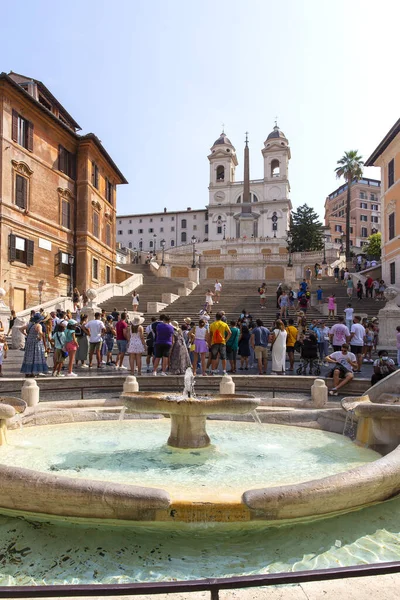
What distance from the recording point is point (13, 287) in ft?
82.8

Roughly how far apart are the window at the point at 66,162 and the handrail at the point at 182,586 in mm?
31408

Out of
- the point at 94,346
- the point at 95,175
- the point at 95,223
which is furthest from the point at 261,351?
the point at 95,175

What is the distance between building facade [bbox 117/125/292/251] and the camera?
84.2 meters

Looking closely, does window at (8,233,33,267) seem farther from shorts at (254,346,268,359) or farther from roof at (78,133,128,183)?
shorts at (254,346,268,359)

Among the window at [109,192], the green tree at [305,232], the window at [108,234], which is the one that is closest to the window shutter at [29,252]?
the window at [108,234]

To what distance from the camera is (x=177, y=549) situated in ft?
11.9

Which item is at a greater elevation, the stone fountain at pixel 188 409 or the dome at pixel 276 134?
the dome at pixel 276 134

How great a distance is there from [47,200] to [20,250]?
456 cm

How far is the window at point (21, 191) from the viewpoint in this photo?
2606 cm

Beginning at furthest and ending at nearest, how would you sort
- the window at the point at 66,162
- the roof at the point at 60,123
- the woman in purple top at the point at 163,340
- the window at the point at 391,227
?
the window at the point at 66,162
the window at the point at 391,227
the roof at the point at 60,123
the woman in purple top at the point at 163,340

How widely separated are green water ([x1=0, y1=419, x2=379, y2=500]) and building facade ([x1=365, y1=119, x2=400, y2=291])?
79.8 feet

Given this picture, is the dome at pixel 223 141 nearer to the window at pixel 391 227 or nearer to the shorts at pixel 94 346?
the window at pixel 391 227

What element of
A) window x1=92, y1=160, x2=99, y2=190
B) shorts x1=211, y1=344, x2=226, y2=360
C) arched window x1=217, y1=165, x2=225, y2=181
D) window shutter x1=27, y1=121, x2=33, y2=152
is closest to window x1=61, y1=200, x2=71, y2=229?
window x1=92, y1=160, x2=99, y2=190

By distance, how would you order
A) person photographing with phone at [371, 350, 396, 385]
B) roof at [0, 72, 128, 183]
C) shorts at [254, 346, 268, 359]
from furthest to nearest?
1. roof at [0, 72, 128, 183]
2. shorts at [254, 346, 268, 359]
3. person photographing with phone at [371, 350, 396, 385]
